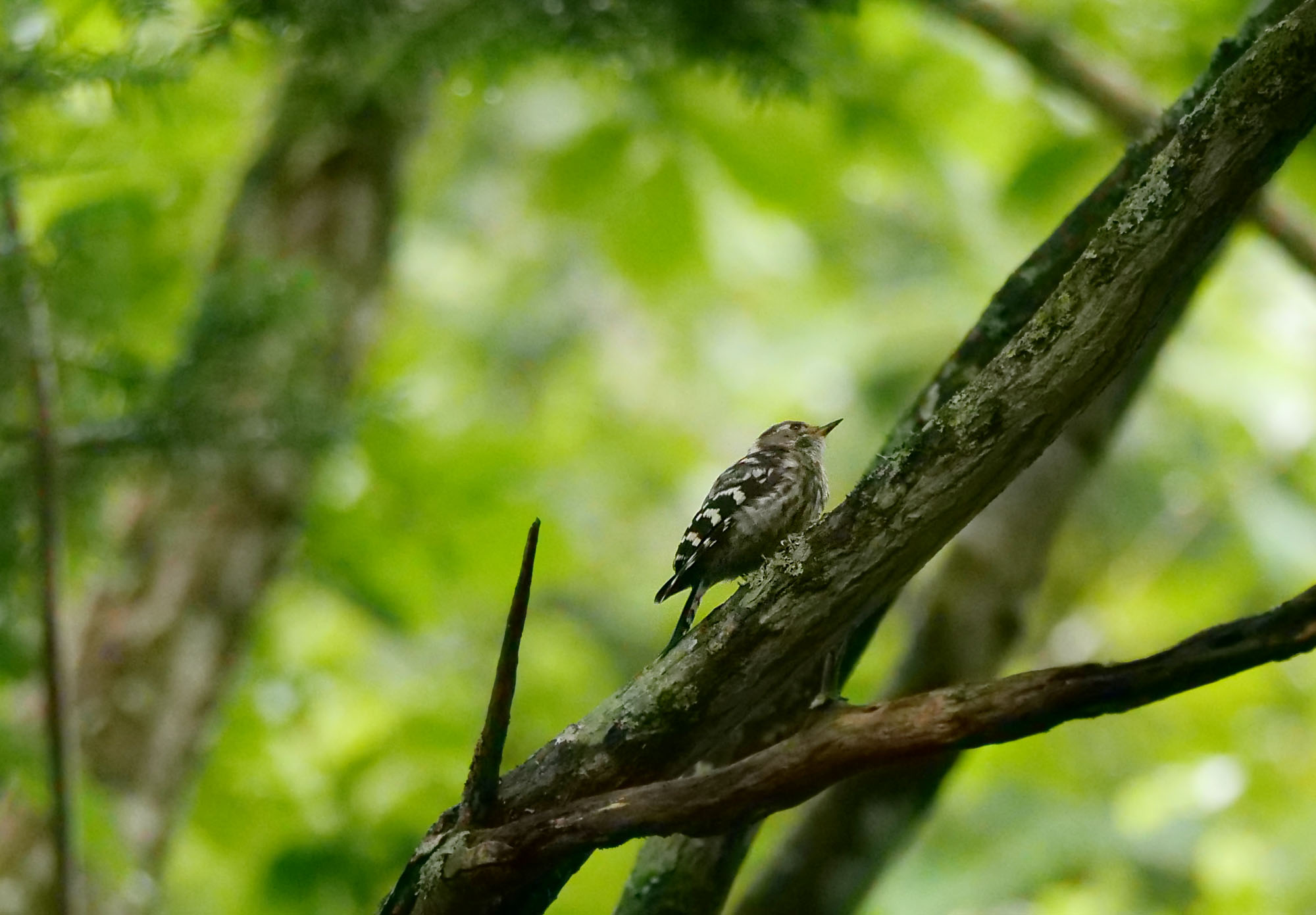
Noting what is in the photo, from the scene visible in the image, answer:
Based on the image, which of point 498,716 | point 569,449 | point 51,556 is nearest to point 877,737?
point 498,716

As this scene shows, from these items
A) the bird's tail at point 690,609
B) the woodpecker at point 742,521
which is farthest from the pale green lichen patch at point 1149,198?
the woodpecker at point 742,521

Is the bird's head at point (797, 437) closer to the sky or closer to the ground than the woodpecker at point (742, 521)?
closer to the sky

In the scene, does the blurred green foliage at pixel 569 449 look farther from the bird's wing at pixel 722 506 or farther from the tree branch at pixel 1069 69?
the bird's wing at pixel 722 506

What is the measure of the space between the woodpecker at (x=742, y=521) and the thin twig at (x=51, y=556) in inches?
45.5

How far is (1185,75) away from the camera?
4012mm

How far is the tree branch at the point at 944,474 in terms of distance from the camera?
140 centimetres

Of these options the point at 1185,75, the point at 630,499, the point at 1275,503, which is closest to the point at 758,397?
the point at 630,499

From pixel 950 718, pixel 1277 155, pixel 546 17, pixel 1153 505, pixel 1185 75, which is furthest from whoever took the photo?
pixel 1153 505

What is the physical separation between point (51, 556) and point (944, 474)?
6.15 feet

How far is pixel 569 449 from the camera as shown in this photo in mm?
7699

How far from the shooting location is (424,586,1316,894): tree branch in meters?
1.23

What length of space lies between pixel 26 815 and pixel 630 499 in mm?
5727

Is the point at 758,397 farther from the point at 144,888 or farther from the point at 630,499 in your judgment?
the point at 144,888

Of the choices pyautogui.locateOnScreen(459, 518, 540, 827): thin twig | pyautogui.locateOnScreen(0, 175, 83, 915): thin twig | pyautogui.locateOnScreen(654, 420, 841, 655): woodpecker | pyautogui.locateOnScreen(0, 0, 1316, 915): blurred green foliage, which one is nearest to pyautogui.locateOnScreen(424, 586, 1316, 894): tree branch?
pyautogui.locateOnScreen(459, 518, 540, 827): thin twig
